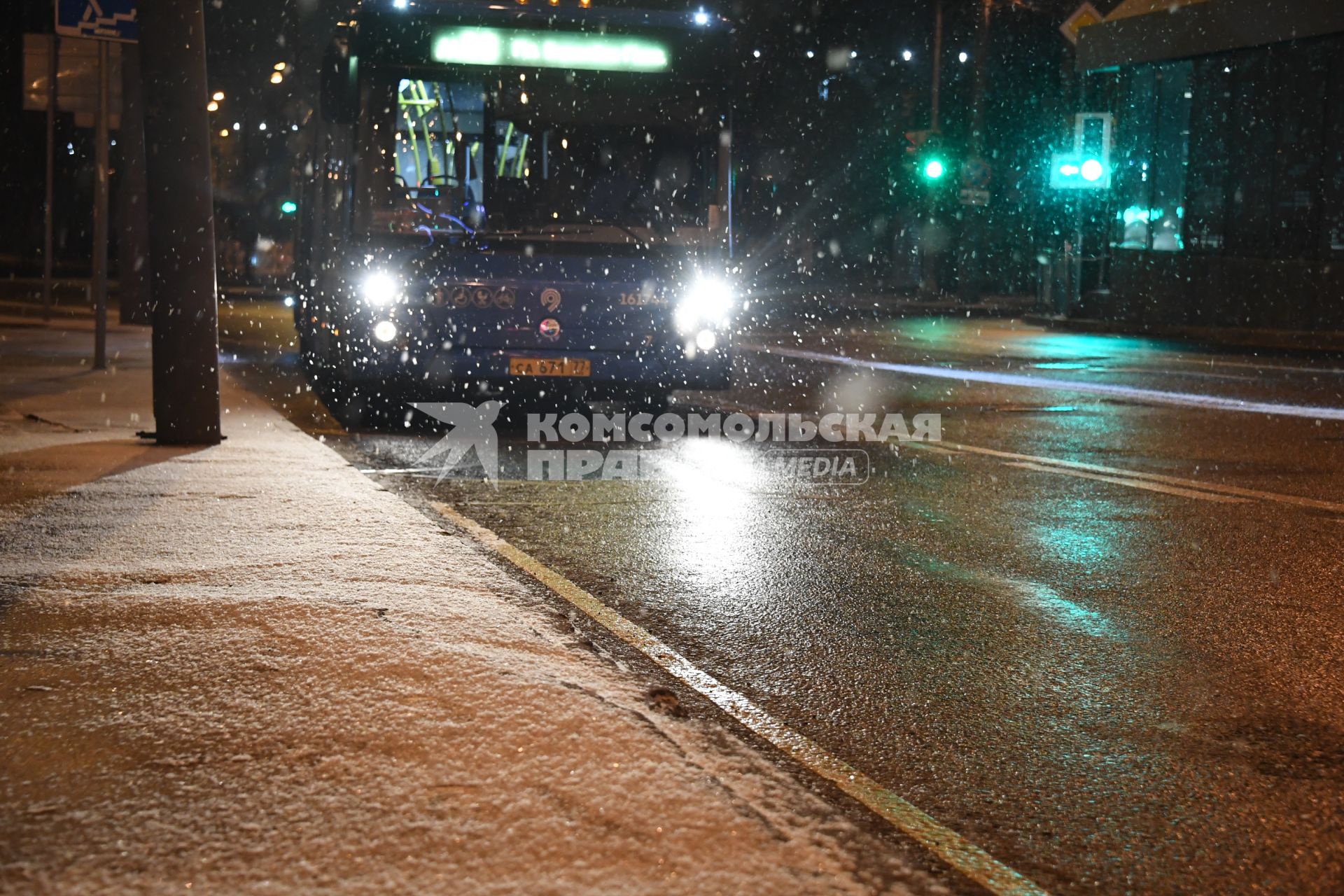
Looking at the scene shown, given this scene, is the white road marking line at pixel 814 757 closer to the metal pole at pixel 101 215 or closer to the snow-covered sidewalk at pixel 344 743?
the snow-covered sidewalk at pixel 344 743

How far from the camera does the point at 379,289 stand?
441 inches

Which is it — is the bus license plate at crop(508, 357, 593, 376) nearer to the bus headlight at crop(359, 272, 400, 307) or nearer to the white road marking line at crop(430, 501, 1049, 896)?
the bus headlight at crop(359, 272, 400, 307)

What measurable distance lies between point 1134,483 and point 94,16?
27.3 feet

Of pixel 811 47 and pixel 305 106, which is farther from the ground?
pixel 811 47

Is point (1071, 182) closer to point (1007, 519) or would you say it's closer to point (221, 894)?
point (1007, 519)

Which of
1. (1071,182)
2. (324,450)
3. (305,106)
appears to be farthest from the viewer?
(1071,182)

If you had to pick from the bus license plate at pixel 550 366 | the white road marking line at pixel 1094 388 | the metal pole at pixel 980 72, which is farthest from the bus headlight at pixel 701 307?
the metal pole at pixel 980 72

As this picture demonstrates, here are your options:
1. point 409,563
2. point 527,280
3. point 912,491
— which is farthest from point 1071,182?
point 409,563

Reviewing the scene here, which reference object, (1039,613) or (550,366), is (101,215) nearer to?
(550,366)

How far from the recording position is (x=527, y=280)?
450 inches

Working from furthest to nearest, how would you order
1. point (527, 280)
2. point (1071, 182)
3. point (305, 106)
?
point (1071, 182) → point (305, 106) → point (527, 280)

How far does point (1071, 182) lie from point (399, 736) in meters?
27.3

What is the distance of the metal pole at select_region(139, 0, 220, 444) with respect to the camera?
356 inches

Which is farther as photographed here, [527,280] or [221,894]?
[527,280]
